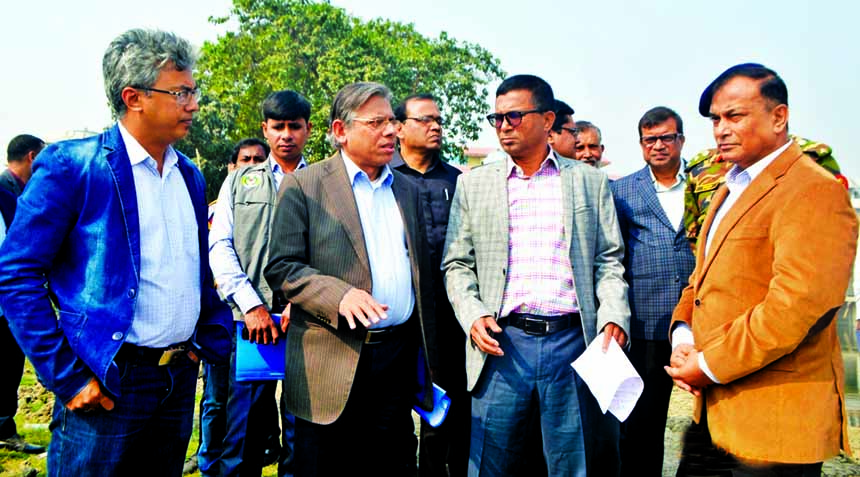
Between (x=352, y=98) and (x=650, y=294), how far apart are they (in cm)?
202

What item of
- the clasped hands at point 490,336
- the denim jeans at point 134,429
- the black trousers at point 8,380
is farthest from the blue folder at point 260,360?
the black trousers at point 8,380

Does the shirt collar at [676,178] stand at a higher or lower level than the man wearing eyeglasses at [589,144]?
lower

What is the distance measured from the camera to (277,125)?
170 inches

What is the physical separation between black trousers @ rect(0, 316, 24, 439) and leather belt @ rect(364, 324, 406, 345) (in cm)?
368

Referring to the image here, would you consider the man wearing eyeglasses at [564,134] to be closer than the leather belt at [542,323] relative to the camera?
A: No

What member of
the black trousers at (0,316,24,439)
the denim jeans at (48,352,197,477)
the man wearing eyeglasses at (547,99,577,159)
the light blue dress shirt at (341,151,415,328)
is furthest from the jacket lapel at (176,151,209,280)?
the black trousers at (0,316,24,439)

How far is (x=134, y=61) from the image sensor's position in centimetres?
244

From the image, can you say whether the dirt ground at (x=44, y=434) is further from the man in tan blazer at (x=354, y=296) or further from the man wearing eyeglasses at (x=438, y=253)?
→ the man in tan blazer at (x=354, y=296)

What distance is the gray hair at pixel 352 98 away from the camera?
10.8 ft

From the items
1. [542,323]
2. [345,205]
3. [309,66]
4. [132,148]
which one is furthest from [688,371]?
[309,66]

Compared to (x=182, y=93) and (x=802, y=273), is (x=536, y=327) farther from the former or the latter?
(x=182, y=93)

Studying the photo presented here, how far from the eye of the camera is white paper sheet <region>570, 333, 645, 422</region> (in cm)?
308

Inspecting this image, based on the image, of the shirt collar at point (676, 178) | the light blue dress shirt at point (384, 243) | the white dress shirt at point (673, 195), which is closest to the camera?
the light blue dress shirt at point (384, 243)

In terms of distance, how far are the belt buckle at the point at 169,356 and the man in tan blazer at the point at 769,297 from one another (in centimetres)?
192
